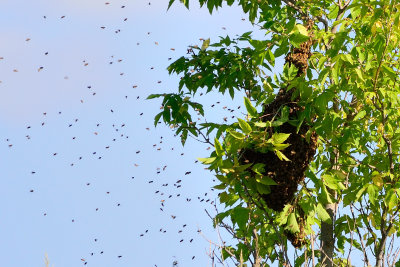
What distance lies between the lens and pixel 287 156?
21.4ft

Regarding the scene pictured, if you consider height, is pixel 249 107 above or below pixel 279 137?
above

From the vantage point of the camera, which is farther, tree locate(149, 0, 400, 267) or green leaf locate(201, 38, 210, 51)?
green leaf locate(201, 38, 210, 51)

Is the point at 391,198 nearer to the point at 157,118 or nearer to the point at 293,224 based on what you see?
the point at 293,224

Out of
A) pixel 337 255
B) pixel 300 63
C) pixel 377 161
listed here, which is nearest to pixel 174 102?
pixel 300 63

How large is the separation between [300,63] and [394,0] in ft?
4.45

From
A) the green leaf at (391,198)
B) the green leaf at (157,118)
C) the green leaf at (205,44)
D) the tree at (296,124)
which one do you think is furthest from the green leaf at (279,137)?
the green leaf at (205,44)

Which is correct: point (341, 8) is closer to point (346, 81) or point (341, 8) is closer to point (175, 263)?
point (346, 81)

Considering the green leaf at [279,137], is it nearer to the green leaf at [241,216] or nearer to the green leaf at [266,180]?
the green leaf at [266,180]

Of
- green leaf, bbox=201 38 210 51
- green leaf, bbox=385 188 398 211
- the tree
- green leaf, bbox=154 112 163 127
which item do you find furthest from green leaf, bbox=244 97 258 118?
green leaf, bbox=201 38 210 51

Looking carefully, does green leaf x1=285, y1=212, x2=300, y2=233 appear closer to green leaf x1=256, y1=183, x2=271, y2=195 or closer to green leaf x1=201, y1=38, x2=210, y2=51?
green leaf x1=256, y1=183, x2=271, y2=195

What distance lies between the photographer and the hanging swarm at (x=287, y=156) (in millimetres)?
6371

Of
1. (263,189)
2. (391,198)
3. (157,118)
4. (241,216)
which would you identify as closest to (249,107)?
(263,189)

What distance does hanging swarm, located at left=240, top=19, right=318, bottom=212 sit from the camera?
637 centimetres

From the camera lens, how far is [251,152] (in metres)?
6.37
